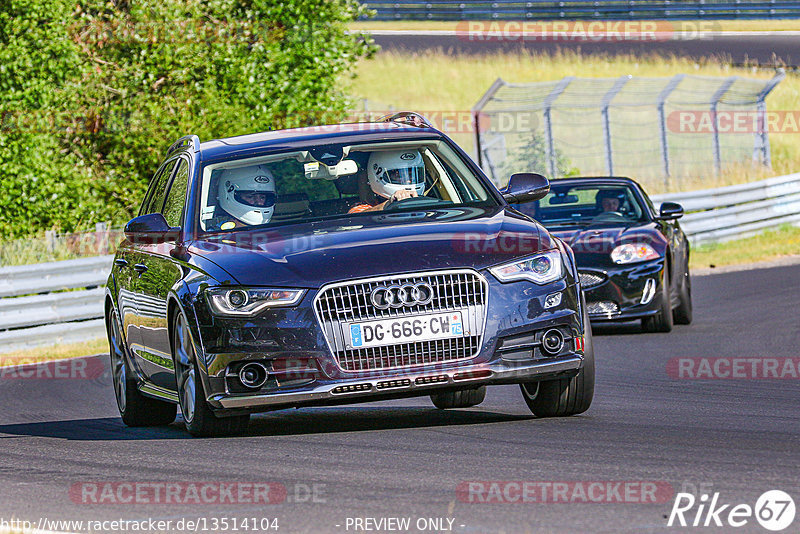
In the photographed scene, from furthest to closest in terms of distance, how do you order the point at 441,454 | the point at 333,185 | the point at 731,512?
the point at 333,185 < the point at 441,454 < the point at 731,512

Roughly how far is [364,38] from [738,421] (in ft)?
60.7

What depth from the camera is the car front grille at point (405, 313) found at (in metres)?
7.34

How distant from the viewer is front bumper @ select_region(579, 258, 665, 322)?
45.7 ft

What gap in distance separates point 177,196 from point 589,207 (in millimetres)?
7034

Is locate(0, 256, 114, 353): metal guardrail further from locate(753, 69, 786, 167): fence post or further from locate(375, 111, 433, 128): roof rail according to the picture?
locate(753, 69, 786, 167): fence post

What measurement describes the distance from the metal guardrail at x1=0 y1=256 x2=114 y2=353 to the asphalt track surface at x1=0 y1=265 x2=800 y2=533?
5.86 metres

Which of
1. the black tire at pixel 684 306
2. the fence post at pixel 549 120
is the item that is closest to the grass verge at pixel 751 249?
the fence post at pixel 549 120

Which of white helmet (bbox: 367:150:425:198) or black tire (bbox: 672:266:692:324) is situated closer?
white helmet (bbox: 367:150:425:198)

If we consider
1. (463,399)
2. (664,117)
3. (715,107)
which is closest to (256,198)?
(463,399)

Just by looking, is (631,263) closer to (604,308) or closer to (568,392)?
(604,308)

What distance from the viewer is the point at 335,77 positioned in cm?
2397

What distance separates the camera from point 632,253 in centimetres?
1407

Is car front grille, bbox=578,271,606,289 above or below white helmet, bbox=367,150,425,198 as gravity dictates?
below

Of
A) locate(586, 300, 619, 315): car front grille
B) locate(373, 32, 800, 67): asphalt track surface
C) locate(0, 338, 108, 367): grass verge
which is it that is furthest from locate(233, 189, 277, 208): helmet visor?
locate(373, 32, 800, 67): asphalt track surface
